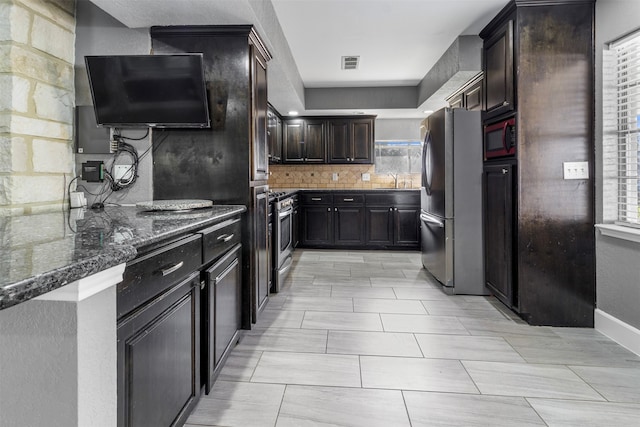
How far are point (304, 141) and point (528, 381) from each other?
4733 millimetres

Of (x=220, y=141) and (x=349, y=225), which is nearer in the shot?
(x=220, y=141)

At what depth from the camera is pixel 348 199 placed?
18.3ft

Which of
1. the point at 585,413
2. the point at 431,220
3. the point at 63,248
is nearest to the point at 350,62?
the point at 431,220

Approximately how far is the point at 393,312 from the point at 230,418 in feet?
5.38

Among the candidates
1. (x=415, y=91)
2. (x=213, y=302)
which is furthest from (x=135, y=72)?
(x=415, y=91)

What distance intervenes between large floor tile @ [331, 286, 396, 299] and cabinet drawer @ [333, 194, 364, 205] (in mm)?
2164

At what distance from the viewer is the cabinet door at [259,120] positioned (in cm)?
255

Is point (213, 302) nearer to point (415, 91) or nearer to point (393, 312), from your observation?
point (393, 312)

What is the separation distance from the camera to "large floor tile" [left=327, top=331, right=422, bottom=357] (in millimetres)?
2229

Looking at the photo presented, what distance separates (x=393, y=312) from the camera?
291 cm

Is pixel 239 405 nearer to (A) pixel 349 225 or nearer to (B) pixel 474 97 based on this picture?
(B) pixel 474 97

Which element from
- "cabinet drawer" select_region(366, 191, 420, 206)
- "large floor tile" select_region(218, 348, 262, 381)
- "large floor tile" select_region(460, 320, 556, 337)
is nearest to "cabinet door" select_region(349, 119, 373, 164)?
"cabinet drawer" select_region(366, 191, 420, 206)

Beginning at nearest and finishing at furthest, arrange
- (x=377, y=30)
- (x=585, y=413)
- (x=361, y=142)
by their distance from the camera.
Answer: (x=585, y=413) < (x=377, y=30) < (x=361, y=142)

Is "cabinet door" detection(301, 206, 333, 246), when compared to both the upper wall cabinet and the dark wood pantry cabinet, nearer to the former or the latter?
the upper wall cabinet
